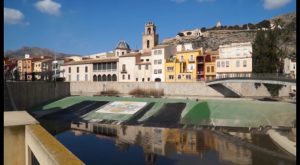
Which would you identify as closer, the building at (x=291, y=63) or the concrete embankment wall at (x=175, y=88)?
the building at (x=291, y=63)

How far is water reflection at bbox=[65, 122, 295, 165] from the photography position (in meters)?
13.9

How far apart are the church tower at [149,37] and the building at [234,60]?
1544 centimetres

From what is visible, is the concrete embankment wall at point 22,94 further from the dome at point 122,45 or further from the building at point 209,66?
the dome at point 122,45

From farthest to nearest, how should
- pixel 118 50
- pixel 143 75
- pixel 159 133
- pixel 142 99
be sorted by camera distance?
pixel 118 50, pixel 143 75, pixel 142 99, pixel 159 133

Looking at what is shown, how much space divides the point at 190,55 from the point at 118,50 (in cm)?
1552

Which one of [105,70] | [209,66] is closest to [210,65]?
[209,66]

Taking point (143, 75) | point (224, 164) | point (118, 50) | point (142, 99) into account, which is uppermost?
point (118, 50)

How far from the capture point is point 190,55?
36594 mm

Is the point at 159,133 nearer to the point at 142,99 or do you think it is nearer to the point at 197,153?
the point at 197,153

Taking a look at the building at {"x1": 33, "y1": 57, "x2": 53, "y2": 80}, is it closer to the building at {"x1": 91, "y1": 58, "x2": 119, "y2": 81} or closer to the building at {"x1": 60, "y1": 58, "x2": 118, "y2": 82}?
the building at {"x1": 60, "y1": 58, "x2": 118, "y2": 82}

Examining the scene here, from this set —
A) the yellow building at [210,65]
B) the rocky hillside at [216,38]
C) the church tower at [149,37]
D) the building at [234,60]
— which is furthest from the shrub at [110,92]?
the rocky hillside at [216,38]

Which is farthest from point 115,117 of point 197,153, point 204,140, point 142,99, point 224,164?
point 224,164

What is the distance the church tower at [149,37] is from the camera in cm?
4706

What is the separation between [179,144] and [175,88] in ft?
51.1
